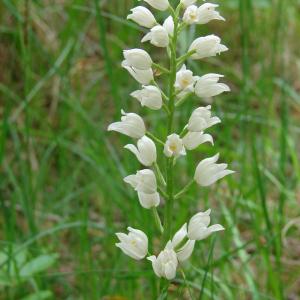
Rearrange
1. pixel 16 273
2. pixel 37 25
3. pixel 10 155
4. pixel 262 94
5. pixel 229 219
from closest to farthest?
1. pixel 16 273
2. pixel 229 219
3. pixel 262 94
4. pixel 10 155
5. pixel 37 25

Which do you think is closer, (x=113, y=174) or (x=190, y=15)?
(x=190, y=15)

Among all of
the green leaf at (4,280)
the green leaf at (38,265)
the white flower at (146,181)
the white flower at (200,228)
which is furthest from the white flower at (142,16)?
the green leaf at (4,280)

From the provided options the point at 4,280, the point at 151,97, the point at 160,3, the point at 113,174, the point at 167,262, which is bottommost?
the point at 4,280

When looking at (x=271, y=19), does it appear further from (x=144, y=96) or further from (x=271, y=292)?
(x=144, y=96)

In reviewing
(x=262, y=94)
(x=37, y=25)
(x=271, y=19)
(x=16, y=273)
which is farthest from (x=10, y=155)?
(x=271, y=19)

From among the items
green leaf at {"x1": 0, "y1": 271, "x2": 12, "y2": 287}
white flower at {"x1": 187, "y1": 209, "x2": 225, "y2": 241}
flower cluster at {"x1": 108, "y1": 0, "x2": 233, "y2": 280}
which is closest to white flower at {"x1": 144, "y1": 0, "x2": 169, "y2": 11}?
flower cluster at {"x1": 108, "y1": 0, "x2": 233, "y2": 280}

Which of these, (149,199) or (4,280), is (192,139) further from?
(4,280)

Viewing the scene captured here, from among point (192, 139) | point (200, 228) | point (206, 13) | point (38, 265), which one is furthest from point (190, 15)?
point (38, 265)

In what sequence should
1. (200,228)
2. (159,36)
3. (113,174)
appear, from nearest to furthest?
(159,36) → (200,228) → (113,174)
